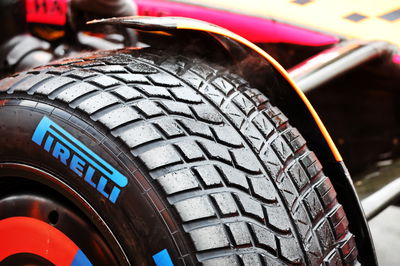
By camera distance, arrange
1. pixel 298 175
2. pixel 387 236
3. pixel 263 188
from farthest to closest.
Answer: pixel 387 236
pixel 298 175
pixel 263 188

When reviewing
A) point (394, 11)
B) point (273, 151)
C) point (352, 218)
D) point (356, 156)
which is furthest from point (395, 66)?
point (273, 151)

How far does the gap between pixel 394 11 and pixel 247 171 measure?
1.06 m

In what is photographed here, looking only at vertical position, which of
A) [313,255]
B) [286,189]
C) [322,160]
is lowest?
[313,255]

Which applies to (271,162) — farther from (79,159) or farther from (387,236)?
(387,236)

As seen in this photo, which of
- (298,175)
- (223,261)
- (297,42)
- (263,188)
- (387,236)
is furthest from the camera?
(387,236)

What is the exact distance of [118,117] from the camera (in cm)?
102

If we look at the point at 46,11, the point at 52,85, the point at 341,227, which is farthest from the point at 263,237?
the point at 46,11

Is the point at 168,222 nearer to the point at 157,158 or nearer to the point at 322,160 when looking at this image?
the point at 157,158

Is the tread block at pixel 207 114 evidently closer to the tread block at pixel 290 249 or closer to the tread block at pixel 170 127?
the tread block at pixel 170 127

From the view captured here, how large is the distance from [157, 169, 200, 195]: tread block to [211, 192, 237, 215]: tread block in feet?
0.13

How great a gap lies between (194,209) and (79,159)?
231mm

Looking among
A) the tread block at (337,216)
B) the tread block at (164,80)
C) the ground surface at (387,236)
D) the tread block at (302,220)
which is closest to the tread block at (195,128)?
the tread block at (164,80)

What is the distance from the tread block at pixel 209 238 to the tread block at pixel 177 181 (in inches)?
2.9

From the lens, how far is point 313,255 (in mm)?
1054
